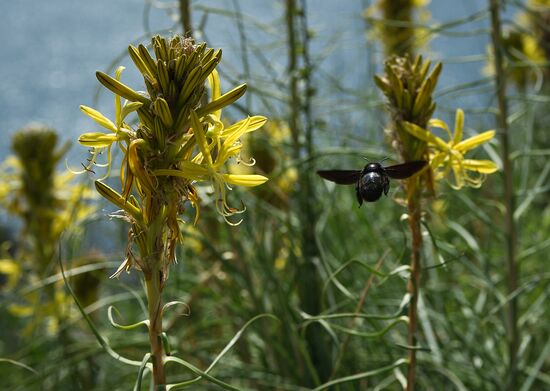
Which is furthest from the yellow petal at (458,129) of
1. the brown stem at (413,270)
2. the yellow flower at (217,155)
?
the yellow flower at (217,155)

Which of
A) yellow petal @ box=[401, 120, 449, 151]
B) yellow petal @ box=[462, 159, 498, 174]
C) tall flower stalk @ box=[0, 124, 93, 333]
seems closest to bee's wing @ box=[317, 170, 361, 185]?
yellow petal @ box=[401, 120, 449, 151]

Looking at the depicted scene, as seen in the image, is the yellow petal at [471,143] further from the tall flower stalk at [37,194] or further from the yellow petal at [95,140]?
the tall flower stalk at [37,194]

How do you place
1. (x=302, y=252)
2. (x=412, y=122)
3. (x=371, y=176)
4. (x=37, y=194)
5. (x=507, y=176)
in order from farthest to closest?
(x=37, y=194) < (x=302, y=252) < (x=507, y=176) < (x=412, y=122) < (x=371, y=176)

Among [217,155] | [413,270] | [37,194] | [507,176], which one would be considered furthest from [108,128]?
[37,194]

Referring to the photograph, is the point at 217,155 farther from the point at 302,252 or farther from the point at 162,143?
the point at 302,252

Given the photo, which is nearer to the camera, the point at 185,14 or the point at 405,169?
the point at 405,169

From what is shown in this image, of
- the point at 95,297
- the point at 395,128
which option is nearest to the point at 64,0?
the point at 95,297
